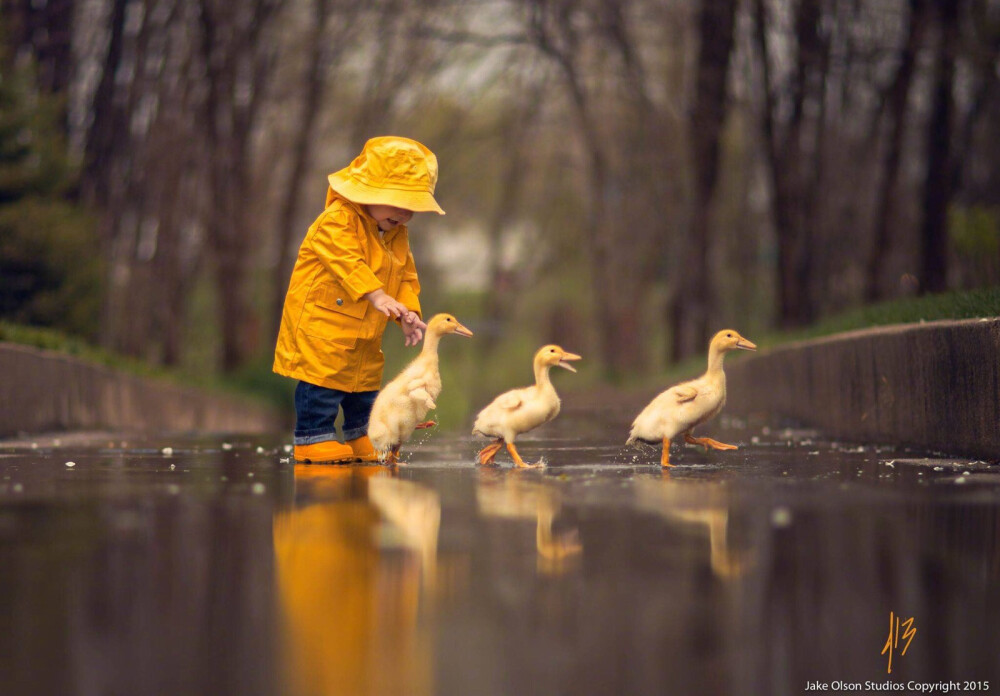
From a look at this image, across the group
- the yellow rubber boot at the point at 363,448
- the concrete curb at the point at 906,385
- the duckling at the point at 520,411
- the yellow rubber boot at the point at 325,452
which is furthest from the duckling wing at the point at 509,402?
the concrete curb at the point at 906,385

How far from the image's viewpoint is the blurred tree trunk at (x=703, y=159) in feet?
95.7

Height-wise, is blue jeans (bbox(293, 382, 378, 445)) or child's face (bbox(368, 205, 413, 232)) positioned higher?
child's face (bbox(368, 205, 413, 232))

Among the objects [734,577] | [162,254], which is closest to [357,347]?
[734,577]

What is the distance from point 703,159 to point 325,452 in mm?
22665

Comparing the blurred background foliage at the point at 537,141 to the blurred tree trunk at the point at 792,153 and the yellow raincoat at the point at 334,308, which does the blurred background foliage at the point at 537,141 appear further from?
the yellow raincoat at the point at 334,308

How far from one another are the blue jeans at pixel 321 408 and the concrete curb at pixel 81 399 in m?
3.60

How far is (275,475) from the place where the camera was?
8766 millimetres

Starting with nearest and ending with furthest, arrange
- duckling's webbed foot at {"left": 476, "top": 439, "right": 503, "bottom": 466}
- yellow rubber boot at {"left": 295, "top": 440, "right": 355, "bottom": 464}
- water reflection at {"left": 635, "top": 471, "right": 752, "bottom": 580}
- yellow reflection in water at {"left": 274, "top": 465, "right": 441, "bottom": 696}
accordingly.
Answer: yellow reflection in water at {"left": 274, "top": 465, "right": 441, "bottom": 696} < water reflection at {"left": 635, "top": 471, "right": 752, "bottom": 580} < duckling's webbed foot at {"left": 476, "top": 439, "right": 503, "bottom": 466} < yellow rubber boot at {"left": 295, "top": 440, "right": 355, "bottom": 464}

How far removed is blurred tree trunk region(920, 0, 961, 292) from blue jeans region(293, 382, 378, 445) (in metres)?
11.8

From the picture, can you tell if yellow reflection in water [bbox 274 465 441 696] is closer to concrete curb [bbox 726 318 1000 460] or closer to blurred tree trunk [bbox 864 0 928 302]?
concrete curb [bbox 726 318 1000 460]

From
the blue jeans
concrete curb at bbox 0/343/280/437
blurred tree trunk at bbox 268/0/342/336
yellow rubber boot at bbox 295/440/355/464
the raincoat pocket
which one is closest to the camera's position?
the raincoat pocket

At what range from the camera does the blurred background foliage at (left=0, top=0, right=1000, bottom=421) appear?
20.8 m
